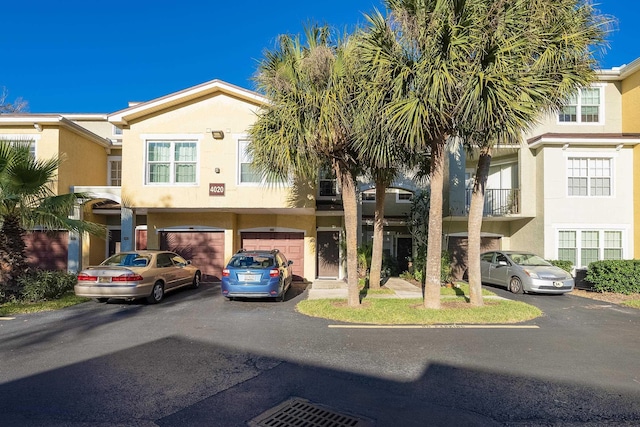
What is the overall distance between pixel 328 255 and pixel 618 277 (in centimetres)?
1036

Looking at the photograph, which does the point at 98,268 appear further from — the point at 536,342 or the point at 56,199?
the point at 536,342

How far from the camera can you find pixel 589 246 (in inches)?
602

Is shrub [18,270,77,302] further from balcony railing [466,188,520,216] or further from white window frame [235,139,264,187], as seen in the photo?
balcony railing [466,188,520,216]

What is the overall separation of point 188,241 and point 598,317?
13.7m

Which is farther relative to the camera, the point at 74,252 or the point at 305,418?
the point at 74,252

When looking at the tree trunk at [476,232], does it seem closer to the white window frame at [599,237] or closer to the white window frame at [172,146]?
the white window frame at [599,237]

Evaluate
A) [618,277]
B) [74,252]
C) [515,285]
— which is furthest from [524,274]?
[74,252]

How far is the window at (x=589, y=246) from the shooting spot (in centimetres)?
1525

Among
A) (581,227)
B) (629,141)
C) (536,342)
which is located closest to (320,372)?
(536,342)

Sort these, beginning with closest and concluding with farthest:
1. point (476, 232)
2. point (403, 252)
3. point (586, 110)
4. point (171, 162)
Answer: point (476, 232)
point (171, 162)
point (586, 110)
point (403, 252)

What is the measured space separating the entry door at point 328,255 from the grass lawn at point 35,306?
8.84 meters

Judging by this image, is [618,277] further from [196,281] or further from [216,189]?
[196,281]

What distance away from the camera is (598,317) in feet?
30.3

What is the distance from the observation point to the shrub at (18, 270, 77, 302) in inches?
406
